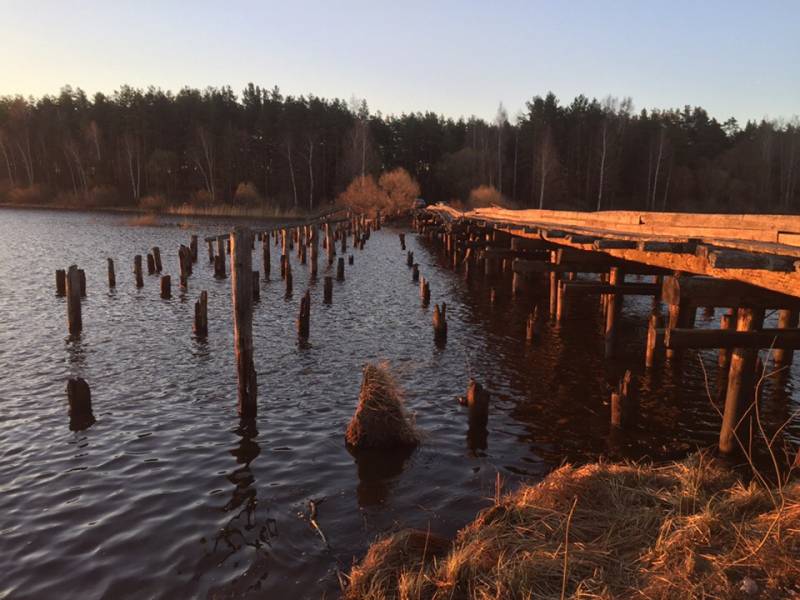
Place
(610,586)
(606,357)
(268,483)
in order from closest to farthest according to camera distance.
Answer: (610,586) → (268,483) → (606,357)

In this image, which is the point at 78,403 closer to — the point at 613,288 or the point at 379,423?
the point at 379,423

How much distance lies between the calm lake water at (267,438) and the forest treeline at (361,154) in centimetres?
5908

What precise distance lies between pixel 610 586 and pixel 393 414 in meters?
4.70

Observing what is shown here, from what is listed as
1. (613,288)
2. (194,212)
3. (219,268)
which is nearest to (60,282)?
(219,268)

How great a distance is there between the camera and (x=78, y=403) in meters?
9.59

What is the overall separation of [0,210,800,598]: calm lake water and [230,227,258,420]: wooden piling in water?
0.44 metres

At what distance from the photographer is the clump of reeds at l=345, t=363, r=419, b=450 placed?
8695 millimetres

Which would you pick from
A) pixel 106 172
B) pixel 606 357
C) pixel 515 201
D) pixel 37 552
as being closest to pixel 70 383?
pixel 37 552

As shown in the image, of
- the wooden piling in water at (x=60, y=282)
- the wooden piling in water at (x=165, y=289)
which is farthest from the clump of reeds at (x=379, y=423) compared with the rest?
the wooden piling in water at (x=60, y=282)

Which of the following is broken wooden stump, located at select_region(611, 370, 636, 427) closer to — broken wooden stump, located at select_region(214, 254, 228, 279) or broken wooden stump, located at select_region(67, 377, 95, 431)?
broken wooden stump, located at select_region(67, 377, 95, 431)

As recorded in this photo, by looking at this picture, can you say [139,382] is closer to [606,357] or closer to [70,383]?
[70,383]

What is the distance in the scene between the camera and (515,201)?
267 feet

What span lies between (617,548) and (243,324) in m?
7.20

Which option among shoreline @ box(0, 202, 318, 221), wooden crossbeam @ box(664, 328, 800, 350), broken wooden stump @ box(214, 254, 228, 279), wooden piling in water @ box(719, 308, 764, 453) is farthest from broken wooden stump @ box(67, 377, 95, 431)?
shoreline @ box(0, 202, 318, 221)
